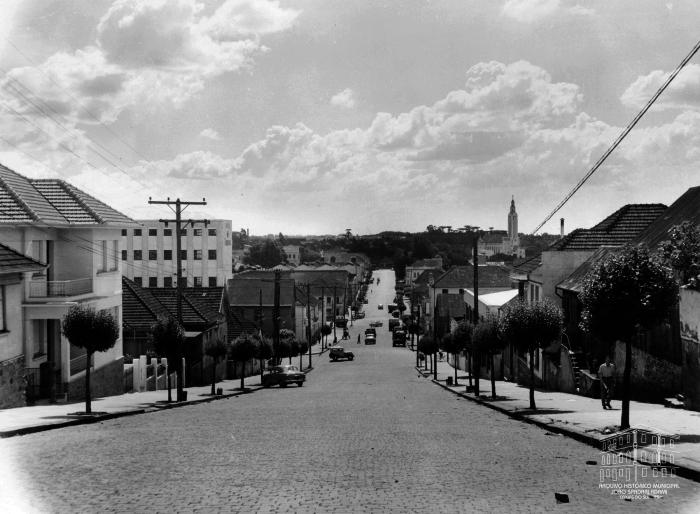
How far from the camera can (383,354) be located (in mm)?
79688

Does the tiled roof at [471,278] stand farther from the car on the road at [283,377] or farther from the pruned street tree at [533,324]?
the pruned street tree at [533,324]

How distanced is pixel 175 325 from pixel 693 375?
18076 mm

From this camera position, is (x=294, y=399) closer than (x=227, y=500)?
No

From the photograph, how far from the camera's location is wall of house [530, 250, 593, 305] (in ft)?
118

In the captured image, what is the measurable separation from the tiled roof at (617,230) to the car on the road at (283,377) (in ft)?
50.8

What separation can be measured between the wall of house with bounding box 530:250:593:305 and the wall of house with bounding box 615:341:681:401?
1277cm

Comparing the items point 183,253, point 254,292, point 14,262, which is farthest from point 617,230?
point 183,253

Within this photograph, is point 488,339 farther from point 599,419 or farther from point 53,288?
point 53,288

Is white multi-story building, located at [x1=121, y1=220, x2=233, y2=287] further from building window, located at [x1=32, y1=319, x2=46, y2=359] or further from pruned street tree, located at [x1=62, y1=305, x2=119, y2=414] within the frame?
pruned street tree, located at [x1=62, y1=305, x2=119, y2=414]

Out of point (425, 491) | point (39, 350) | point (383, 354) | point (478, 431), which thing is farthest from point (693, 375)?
point (383, 354)

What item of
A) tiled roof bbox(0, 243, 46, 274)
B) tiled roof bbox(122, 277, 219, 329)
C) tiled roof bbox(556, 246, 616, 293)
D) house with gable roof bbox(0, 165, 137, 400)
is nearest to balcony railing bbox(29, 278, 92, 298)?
house with gable roof bbox(0, 165, 137, 400)

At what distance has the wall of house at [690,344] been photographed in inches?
683

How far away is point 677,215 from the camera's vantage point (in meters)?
26.6

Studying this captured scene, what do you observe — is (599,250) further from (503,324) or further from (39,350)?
(39,350)
